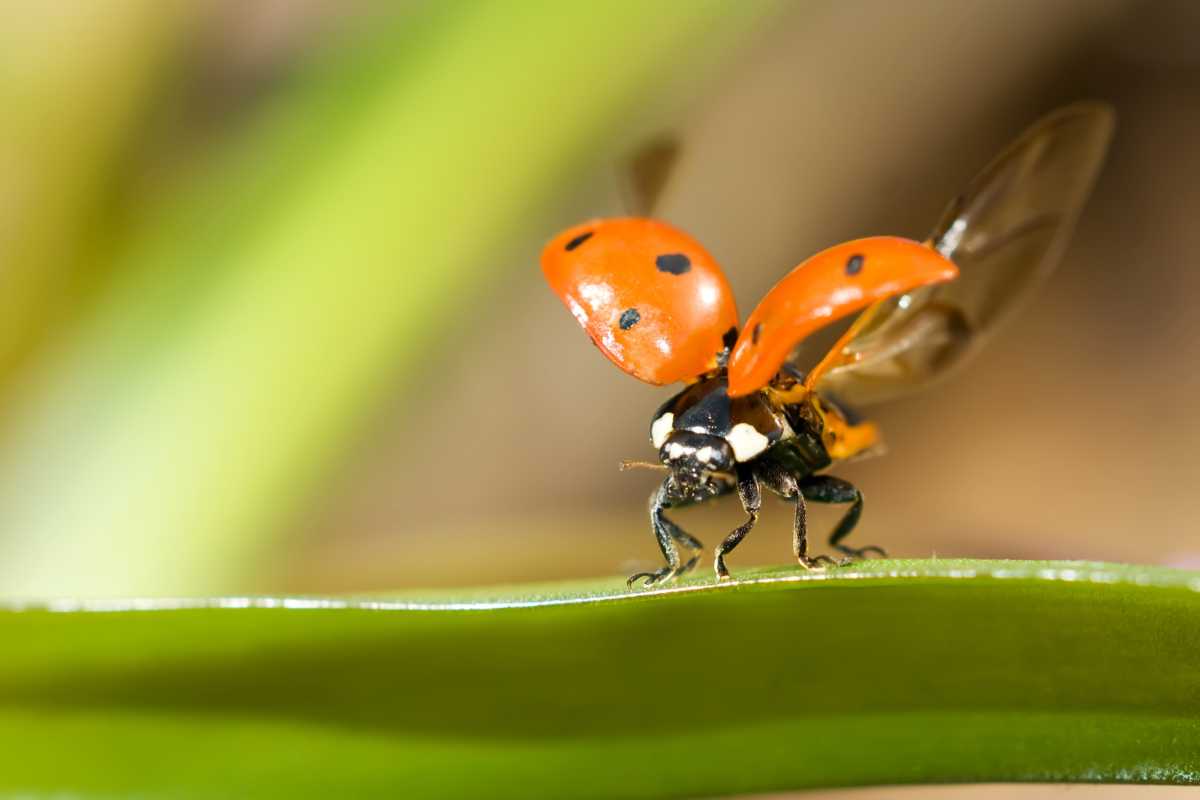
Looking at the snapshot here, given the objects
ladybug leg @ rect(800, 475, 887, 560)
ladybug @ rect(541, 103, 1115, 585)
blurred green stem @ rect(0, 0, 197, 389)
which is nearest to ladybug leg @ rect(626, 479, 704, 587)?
ladybug @ rect(541, 103, 1115, 585)

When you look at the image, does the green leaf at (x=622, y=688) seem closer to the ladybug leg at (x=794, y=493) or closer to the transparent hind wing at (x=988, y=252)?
the ladybug leg at (x=794, y=493)

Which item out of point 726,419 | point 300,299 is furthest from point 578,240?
point 300,299

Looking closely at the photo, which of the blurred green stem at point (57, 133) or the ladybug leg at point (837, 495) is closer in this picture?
the ladybug leg at point (837, 495)

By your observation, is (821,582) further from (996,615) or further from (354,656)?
(354,656)

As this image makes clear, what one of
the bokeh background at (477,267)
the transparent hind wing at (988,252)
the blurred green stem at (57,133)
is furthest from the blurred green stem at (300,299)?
the transparent hind wing at (988,252)

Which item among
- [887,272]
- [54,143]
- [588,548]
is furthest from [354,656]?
[54,143]

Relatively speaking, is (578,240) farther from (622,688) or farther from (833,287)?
(622,688)
